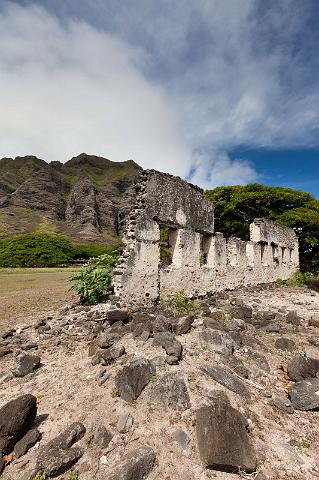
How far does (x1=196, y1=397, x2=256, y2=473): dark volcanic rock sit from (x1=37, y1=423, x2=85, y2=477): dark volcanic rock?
1.49 metres

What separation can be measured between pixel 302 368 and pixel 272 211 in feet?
55.0

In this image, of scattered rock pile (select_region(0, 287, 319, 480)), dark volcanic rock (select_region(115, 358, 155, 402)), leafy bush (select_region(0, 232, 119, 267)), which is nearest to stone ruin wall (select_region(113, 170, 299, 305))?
scattered rock pile (select_region(0, 287, 319, 480))

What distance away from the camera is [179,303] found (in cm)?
861

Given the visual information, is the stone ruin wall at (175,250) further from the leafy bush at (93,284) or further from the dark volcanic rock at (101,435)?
the dark volcanic rock at (101,435)

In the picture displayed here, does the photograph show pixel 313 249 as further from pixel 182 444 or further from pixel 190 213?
pixel 182 444

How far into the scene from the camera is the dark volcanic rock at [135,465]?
2.99 metres

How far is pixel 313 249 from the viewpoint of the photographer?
800 inches

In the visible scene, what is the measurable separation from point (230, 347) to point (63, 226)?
96.6m

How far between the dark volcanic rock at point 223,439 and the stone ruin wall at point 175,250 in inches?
164

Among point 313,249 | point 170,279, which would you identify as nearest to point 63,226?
point 313,249

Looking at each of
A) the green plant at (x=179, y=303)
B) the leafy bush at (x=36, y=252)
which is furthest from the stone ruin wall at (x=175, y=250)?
the leafy bush at (x=36, y=252)

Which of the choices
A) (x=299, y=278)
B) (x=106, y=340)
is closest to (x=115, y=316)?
(x=106, y=340)

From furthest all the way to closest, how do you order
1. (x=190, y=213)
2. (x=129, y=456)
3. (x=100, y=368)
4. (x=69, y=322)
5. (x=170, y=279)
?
(x=190, y=213), (x=170, y=279), (x=69, y=322), (x=100, y=368), (x=129, y=456)

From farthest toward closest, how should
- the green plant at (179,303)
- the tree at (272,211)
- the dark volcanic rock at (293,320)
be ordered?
the tree at (272,211) < the green plant at (179,303) < the dark volcanic rock at (293,320)
